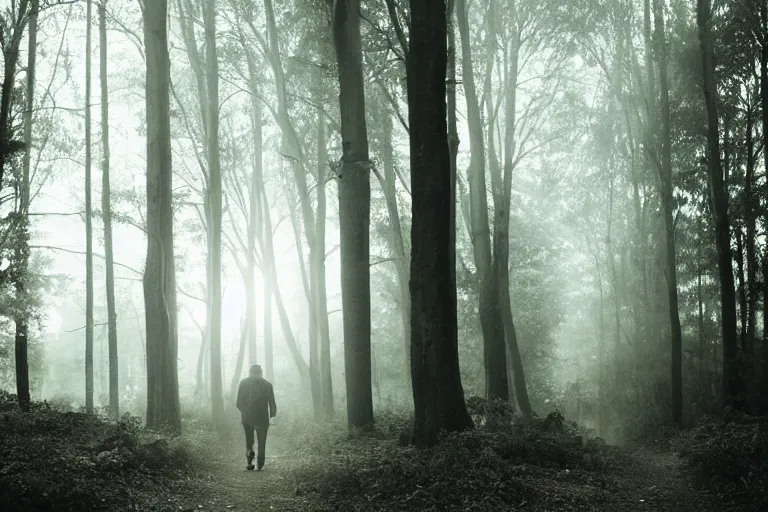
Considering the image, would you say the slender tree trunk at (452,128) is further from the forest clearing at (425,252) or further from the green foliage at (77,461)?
the green foliage at (77,461)

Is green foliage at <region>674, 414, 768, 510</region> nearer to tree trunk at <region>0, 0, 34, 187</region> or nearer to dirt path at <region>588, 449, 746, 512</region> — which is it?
dirt path at <region>588, 449, 746, 512</region>

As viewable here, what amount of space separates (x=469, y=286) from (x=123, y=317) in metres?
51.9

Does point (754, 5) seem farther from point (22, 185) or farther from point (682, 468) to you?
point (22, 185)

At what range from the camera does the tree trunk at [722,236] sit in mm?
15977

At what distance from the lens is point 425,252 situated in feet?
26.6

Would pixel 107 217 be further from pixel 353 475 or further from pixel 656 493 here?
pixel 656 493

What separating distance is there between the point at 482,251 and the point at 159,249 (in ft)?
24.7

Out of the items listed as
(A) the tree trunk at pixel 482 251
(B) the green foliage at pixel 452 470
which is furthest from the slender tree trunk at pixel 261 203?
(B) the green foliage at pixel 452 470

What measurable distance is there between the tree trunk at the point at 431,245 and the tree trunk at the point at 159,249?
5662 mm

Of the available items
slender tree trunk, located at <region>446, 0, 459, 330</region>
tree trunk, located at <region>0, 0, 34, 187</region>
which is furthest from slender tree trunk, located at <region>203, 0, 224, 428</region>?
slender tree trunk, located at <region>446, 0, 459, 330</region>

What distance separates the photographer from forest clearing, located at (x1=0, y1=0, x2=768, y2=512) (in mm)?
7762

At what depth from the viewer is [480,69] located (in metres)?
17.2

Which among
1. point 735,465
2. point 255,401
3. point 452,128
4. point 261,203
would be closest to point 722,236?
point 452,128

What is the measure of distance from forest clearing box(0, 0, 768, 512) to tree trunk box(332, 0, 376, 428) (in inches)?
1.7
